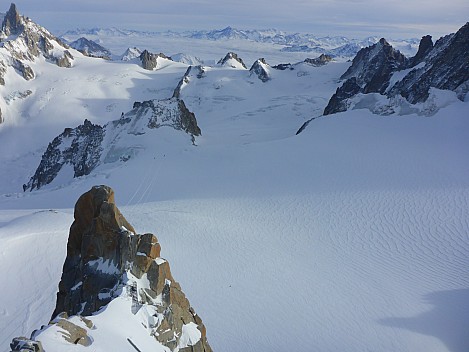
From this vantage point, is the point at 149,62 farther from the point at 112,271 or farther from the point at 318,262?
the point at 112,271

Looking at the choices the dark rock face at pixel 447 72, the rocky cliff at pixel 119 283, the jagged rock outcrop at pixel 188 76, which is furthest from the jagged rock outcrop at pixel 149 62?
the rocky cliff at pixel 119 283

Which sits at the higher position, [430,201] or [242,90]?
[430,201]

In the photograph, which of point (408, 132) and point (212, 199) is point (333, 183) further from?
point (408, 132)

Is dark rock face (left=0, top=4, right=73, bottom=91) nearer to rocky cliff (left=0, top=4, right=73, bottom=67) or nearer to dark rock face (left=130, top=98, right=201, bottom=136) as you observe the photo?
rocky cliff (left=0, top=4, right=73, bottom=67)

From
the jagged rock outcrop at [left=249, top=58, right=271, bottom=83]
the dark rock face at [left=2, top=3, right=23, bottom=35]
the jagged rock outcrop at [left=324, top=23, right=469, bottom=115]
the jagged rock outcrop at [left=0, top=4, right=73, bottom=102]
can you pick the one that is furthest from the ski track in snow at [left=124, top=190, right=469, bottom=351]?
the dark rock face at [left=2, top=3, right=23, bottom=35]

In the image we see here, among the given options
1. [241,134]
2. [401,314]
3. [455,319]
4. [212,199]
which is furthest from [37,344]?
[241,134]

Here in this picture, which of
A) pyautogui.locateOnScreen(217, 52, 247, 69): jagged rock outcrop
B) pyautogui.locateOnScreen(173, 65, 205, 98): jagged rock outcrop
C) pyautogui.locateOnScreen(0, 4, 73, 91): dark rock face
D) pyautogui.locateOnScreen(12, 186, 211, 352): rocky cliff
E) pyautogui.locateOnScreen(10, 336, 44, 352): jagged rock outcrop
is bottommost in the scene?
pyautogui.locateOnScreen(173, 65, 205, 98): jagged rock outcrop

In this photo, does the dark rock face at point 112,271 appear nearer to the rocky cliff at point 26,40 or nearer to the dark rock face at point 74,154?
the dark rock face at point 74,154
